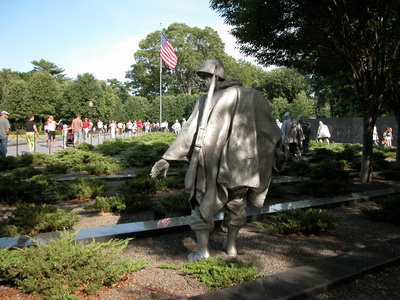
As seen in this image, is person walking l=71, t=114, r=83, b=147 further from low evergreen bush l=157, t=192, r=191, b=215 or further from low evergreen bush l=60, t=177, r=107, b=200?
low evergreen bush l=157, t=192, r=191, b=215

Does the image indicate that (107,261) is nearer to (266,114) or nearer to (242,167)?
(242,167)

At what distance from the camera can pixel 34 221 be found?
4781 millimetres

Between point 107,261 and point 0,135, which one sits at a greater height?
point 0,135

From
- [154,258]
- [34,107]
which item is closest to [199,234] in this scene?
[154,258]

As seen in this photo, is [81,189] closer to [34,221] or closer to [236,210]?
[34,221]

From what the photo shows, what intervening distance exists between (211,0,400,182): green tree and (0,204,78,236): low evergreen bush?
21.7ft

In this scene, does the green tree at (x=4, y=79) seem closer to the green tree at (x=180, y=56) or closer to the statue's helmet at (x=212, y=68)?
the green tree at (x=180, y=56)

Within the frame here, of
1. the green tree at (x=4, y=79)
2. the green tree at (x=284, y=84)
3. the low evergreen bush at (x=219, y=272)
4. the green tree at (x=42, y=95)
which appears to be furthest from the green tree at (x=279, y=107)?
the low evergreen bush at (x=219, y=272)

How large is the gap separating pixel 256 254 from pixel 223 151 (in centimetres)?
144

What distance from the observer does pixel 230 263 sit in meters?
3.39

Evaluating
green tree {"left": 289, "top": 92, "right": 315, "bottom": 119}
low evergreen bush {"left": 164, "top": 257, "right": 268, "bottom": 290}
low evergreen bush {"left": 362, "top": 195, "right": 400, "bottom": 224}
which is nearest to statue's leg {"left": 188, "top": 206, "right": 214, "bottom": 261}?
low evergreen bush {"left": 164, "top": 257, "right": 268, "bottom": 290}

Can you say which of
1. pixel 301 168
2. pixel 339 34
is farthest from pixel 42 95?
pixel 339 34

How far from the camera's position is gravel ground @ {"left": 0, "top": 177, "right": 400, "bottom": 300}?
10.2 ft

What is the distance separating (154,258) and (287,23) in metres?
7.94
